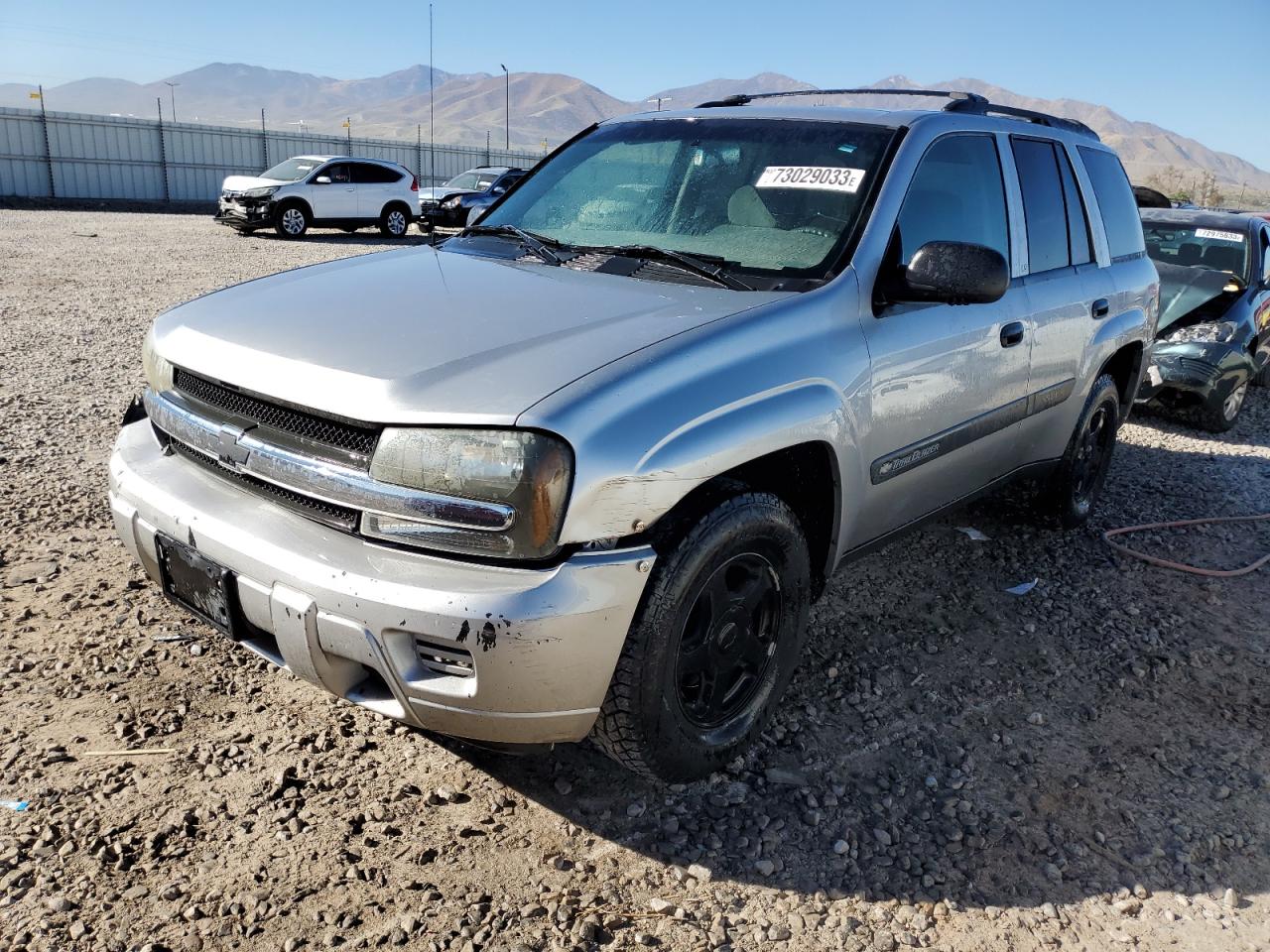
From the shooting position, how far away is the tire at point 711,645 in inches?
92.4

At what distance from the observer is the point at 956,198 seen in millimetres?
3484

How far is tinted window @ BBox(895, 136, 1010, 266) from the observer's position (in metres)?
3.23

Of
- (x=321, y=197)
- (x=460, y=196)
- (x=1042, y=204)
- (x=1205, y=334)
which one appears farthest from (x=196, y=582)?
(x=460, y=196)

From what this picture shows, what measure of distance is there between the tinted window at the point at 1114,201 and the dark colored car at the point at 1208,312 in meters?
2.64

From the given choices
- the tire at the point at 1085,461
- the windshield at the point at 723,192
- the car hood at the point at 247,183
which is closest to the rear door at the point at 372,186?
the car hood at the point at 247,183

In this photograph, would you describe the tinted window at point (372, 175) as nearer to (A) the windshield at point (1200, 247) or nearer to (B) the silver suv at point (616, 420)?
(A) the windshield at point (1200, 247)

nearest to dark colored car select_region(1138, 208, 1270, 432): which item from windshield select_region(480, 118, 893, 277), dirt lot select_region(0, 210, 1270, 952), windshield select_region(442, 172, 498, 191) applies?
dirt lot select_region(0, 210, 1270, 952)

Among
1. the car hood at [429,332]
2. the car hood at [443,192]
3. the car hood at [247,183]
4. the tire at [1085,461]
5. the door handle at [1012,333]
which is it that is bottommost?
the car hood at [443,192]

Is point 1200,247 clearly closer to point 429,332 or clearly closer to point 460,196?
point 429,332

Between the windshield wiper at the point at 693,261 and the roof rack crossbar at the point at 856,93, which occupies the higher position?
the roof rack crossbar at the point at 856,93

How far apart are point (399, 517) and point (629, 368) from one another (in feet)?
2.06

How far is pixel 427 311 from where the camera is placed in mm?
2725

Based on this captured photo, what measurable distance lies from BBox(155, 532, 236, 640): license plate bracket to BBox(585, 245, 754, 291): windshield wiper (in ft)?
5.20

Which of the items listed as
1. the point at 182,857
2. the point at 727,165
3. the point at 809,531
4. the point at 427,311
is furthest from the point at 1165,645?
the point at 182,857
